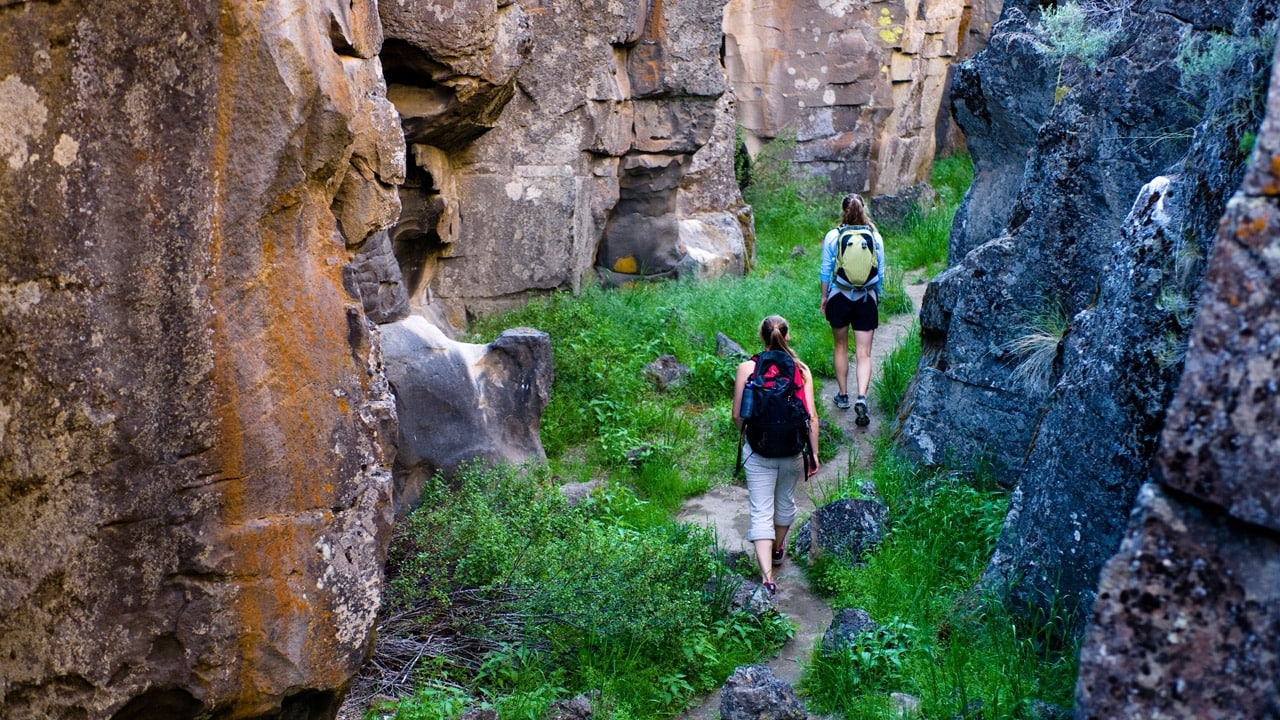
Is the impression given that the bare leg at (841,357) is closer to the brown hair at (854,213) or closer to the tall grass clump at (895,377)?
the tall grass clump at (895,377)

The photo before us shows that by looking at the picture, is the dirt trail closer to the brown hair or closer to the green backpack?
the green backpack

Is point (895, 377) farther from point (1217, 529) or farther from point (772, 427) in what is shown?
point (1217, 529)

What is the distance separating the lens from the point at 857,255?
7.34m

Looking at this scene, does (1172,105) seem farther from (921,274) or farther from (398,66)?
(921,274)

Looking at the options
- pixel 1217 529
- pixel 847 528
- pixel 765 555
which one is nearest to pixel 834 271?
pixel 847 528

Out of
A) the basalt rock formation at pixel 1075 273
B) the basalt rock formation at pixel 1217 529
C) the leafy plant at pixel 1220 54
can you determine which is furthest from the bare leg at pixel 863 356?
the basalt rock formation at pixel 1217 529

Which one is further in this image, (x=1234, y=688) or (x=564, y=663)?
(x=564, y=663)

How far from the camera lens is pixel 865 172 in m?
14.2

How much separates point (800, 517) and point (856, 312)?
1.81 meters

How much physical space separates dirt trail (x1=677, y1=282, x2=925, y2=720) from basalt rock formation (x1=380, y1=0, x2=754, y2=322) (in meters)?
2.04

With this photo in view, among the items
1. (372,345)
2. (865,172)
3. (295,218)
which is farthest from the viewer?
(865,172)

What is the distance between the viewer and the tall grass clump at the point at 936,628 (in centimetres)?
392

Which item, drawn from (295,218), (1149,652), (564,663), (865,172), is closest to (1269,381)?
(1149,652)

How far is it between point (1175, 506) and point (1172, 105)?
3.69m
